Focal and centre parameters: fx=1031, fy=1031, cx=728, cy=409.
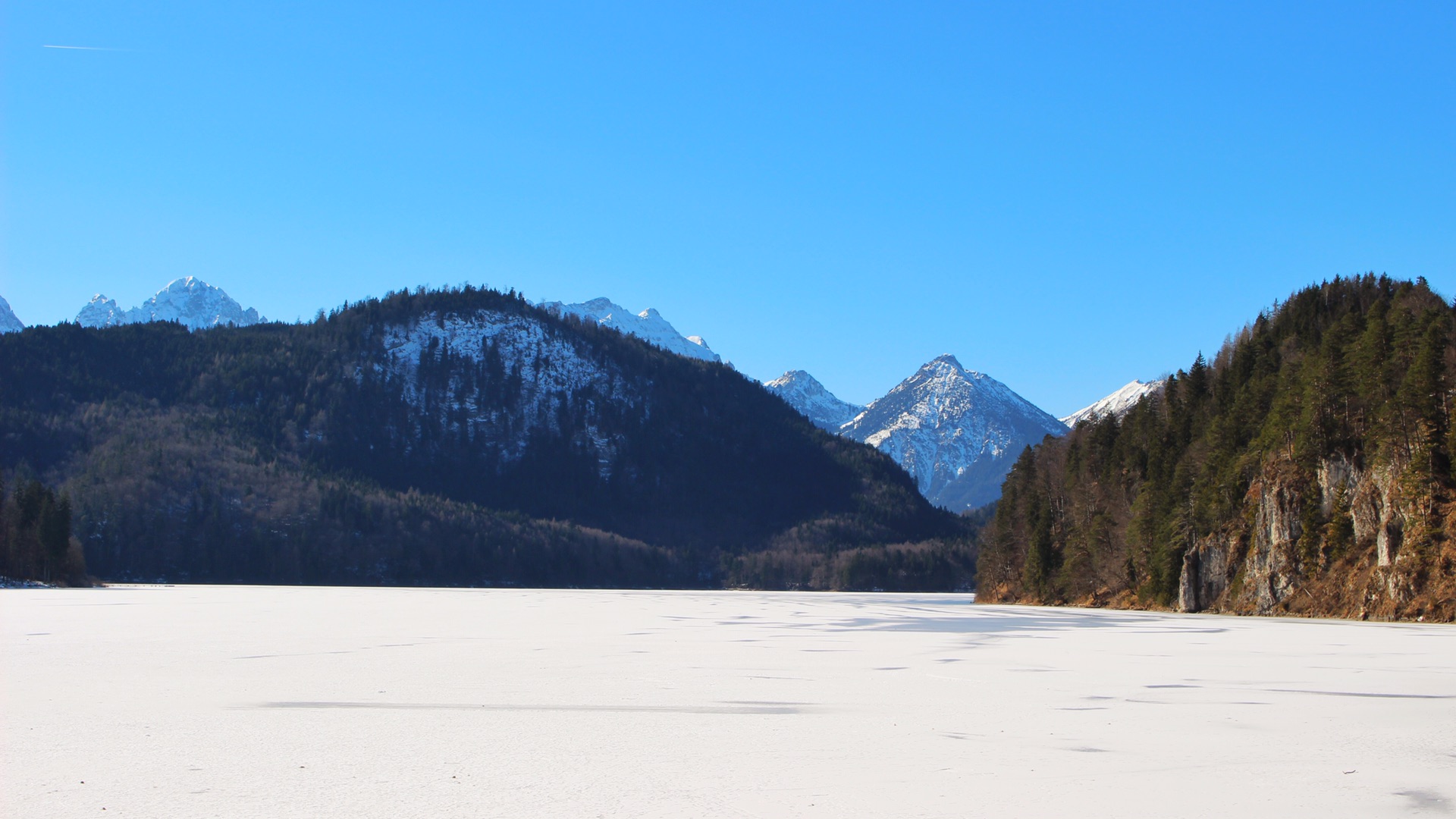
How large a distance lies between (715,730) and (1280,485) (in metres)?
56.0

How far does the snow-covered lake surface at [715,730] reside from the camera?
10766 mm

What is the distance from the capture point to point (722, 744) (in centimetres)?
1373

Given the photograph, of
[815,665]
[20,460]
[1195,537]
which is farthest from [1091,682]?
[20,460]

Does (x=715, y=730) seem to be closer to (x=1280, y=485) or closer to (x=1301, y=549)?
(x=1301, y=549)

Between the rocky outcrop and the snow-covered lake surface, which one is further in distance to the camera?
the rocky outcrop

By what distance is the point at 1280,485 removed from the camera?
60438 millimetres

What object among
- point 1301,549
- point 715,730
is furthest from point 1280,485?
point 715,730

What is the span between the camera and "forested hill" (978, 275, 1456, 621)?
50.9 metres

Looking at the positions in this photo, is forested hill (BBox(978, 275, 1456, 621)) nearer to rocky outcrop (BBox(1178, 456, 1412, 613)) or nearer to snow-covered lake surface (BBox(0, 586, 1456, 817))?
rocky outcrop (BBox(1178, 456, 1412, 613))

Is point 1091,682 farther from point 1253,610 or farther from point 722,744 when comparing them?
point 1253,610

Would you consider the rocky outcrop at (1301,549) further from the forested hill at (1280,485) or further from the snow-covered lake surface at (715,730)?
the snow-covered lake surface at (715,730)

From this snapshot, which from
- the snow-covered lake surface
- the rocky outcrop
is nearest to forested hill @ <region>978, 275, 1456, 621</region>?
the rocky outcrop

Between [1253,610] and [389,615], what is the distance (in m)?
48.1

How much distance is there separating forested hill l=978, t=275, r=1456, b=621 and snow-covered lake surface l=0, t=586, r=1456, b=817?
22.8 m
